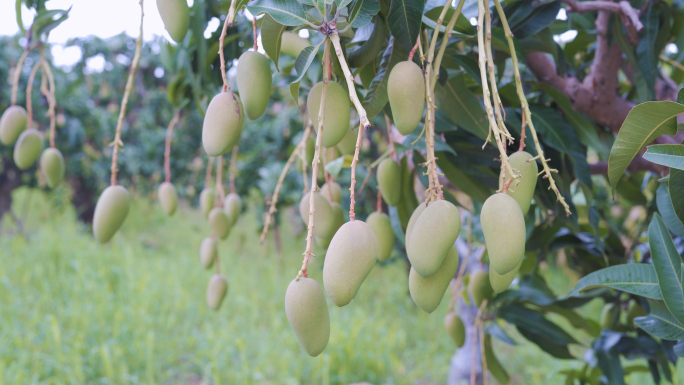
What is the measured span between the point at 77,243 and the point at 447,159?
3062 millimetres

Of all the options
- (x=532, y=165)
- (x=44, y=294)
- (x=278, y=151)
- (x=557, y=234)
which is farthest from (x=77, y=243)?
(x=532, y=165)

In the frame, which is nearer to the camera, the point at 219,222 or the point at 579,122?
the point at 579,122

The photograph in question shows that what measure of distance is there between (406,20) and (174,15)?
23 centimetres

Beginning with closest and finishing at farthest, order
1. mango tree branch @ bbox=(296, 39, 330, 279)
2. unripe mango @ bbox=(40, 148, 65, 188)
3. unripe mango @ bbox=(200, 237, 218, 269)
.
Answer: mango tree branch @ bbox=(296, 39, 330, 279) → unripe mango @ bbox=(40, 148, 65, 188) → unripe mango @ bbox=(200, 237, 218, 269)

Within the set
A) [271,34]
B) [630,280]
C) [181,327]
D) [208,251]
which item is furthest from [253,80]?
[181,327]

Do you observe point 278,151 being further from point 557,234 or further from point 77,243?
point 557,234

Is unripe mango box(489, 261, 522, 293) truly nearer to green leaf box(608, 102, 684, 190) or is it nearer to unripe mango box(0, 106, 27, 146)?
green leaf box(608, 102, 684, 190)

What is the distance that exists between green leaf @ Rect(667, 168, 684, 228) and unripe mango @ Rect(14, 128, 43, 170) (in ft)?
2.65

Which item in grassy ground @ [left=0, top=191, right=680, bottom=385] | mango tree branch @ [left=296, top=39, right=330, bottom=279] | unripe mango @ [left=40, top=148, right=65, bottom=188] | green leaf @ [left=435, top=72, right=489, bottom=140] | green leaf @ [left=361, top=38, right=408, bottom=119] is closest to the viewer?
mango tree branch @ [left=296, top=39, right=330, bottom=279]

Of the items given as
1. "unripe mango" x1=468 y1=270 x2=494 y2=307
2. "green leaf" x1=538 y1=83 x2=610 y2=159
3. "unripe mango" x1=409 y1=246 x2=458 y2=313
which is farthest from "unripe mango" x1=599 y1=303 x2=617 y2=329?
"unripe mango" x1=409 y1=246 x2=458 y2=313

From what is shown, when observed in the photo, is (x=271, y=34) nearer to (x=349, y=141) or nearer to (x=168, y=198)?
(x=349, y=141)

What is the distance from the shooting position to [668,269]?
0.45m

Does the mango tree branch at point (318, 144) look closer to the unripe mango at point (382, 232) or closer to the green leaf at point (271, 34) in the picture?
the green leaf at point (271, 34)

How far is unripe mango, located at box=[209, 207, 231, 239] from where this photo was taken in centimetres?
83
